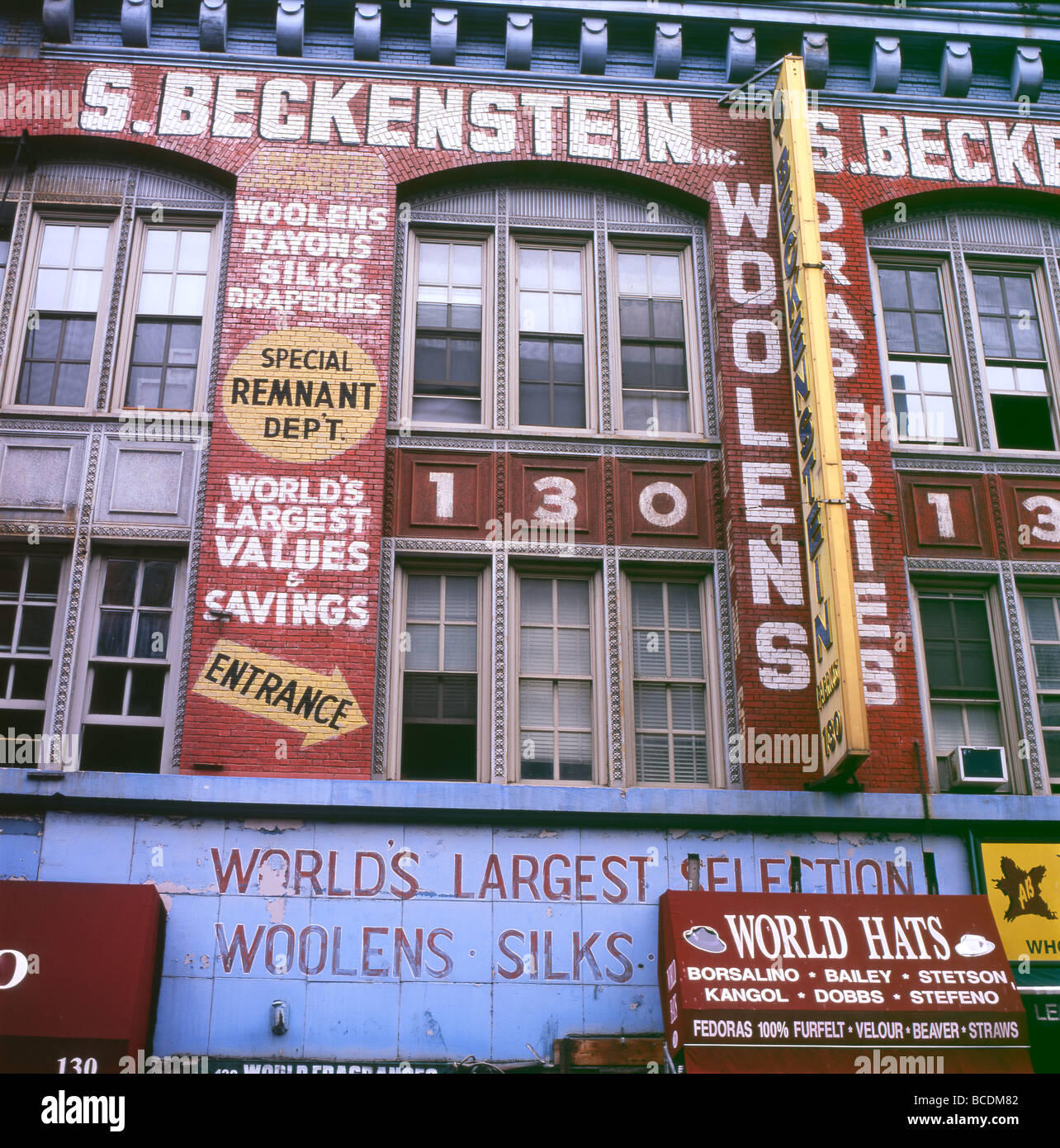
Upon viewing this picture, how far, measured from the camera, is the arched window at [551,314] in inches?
504

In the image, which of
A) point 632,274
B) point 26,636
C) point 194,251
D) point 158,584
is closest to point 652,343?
point 632,274

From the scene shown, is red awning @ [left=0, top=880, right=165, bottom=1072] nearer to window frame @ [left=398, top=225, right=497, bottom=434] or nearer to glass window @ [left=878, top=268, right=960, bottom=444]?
window frame @ [left=398, top=225, right=497, bottom=434]

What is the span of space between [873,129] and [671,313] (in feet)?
10.6

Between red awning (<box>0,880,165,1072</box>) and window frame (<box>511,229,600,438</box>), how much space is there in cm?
579

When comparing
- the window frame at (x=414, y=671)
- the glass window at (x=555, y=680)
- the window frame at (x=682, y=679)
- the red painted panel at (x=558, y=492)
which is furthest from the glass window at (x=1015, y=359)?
the window frame at (x=414, y=671)

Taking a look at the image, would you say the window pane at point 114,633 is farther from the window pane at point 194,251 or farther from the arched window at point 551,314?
the window pane at point 194,251

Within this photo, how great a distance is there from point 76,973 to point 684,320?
8.57 metres

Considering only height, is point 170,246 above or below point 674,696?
above

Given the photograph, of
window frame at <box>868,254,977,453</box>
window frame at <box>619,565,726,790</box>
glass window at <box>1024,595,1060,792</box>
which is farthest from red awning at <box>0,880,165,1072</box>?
window frame at <box>868,254,977,453</box>

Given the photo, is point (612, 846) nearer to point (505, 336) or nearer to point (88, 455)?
point (505, 336)
